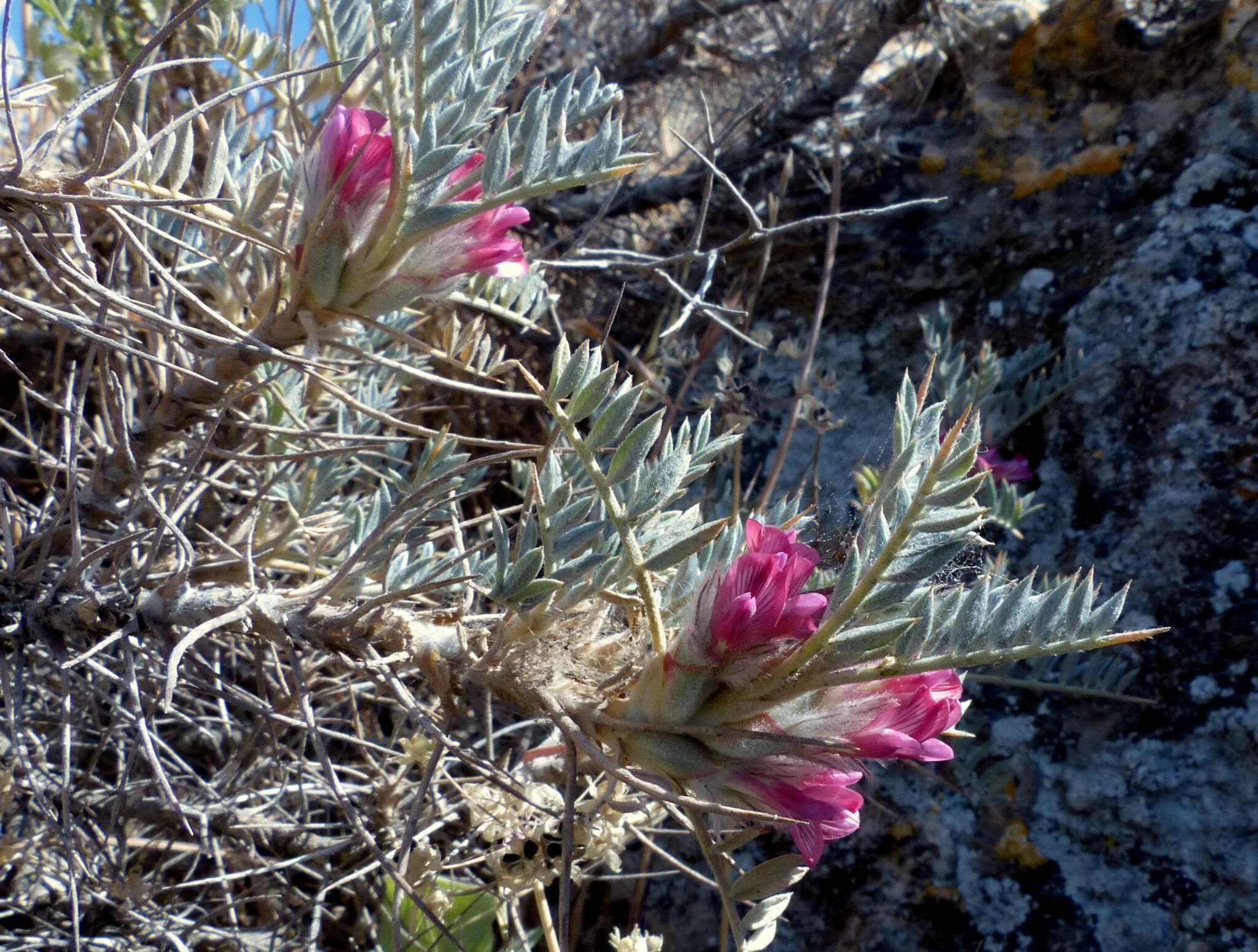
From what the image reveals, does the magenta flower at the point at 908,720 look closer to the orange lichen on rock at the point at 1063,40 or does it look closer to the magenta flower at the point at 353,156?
the magenta flower at the point at 353,156

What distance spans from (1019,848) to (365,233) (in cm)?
104

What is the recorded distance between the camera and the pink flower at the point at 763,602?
21.7 inches

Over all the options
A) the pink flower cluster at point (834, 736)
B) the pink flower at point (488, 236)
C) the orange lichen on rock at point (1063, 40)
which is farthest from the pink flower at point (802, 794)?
the orange lichen on rock at point (1063, 40)

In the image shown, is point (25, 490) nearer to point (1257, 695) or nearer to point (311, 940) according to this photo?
point (311, 940)

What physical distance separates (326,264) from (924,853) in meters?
1.01

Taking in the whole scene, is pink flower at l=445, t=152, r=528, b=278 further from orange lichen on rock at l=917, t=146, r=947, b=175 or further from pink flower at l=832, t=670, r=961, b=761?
orange lichen on rock at l=917, t=146, r=947, b=175

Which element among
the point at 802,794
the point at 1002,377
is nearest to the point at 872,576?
the point at 802,794

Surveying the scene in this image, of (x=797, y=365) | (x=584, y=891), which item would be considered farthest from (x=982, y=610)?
(x=797, y=365)

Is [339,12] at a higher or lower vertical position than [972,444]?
higher

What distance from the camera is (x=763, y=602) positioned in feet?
1.83

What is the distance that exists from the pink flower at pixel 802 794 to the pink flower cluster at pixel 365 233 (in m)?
0.42

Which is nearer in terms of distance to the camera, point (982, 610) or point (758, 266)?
point (982, 610)

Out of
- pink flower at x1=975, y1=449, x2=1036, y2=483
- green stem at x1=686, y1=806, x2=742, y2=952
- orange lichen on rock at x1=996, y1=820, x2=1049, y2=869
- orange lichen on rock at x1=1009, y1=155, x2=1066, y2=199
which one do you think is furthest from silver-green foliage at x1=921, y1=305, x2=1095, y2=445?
green stem at x1=686, y1=806, x2=742, y2=952

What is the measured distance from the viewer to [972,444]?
1.65ft
